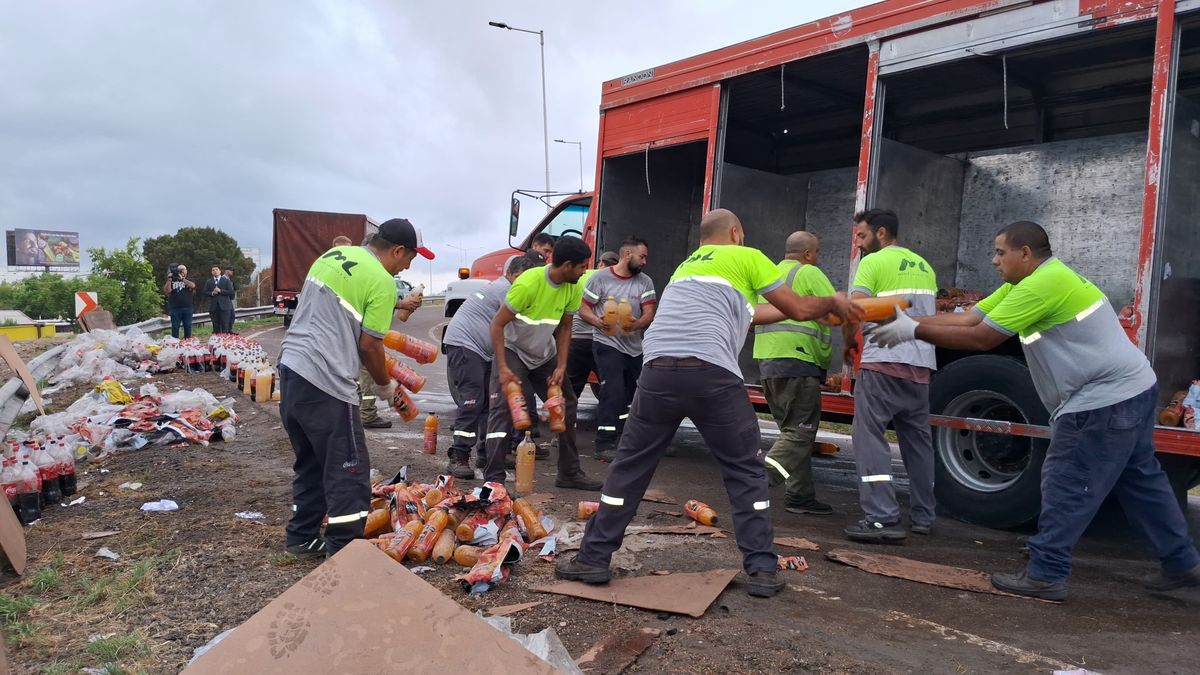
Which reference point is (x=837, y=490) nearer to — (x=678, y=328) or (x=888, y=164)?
(x=888, y=164)

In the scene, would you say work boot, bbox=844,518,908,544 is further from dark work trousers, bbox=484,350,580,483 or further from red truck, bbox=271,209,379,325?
red truck, bbox=271,209,379,325

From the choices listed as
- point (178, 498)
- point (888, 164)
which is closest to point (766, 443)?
point (888, 164)

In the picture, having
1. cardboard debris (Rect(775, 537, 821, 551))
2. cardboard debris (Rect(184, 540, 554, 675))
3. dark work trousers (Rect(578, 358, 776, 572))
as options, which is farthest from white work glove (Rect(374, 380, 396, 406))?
cardboard debris (Rect(775, 537, 821, 551))

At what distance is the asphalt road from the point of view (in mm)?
2996

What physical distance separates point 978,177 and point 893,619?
17.4 ft

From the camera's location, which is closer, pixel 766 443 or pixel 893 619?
pixel 893 619

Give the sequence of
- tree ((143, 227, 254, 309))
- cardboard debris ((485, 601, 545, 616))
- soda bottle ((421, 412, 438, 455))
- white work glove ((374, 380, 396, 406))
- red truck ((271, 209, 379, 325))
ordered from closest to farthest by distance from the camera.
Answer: cardboard debris ((485, 601, 545, 616))
white work glove ((374, 380, 396, 406))
soda bottle ((421, 412, 438, 455))
red truck ((271, 209, 379, 325))
tree ((143, 227, 254, 309))

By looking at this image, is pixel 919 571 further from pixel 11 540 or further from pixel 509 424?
pixel 11 540

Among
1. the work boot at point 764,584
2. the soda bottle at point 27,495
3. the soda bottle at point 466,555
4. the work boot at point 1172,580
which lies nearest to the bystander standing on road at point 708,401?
the work boot at point 764,584

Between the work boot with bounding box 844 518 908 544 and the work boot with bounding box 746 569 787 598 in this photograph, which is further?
the work boot with bounding box 844 518 908 544

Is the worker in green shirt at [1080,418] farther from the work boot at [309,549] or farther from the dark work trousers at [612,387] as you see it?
the dark work trousers at [612,387]

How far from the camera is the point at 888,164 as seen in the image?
6.08 metres

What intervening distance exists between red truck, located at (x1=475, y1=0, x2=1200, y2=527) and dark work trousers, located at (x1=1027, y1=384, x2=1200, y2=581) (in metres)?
0.64

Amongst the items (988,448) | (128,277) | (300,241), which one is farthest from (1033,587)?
(128,277)
